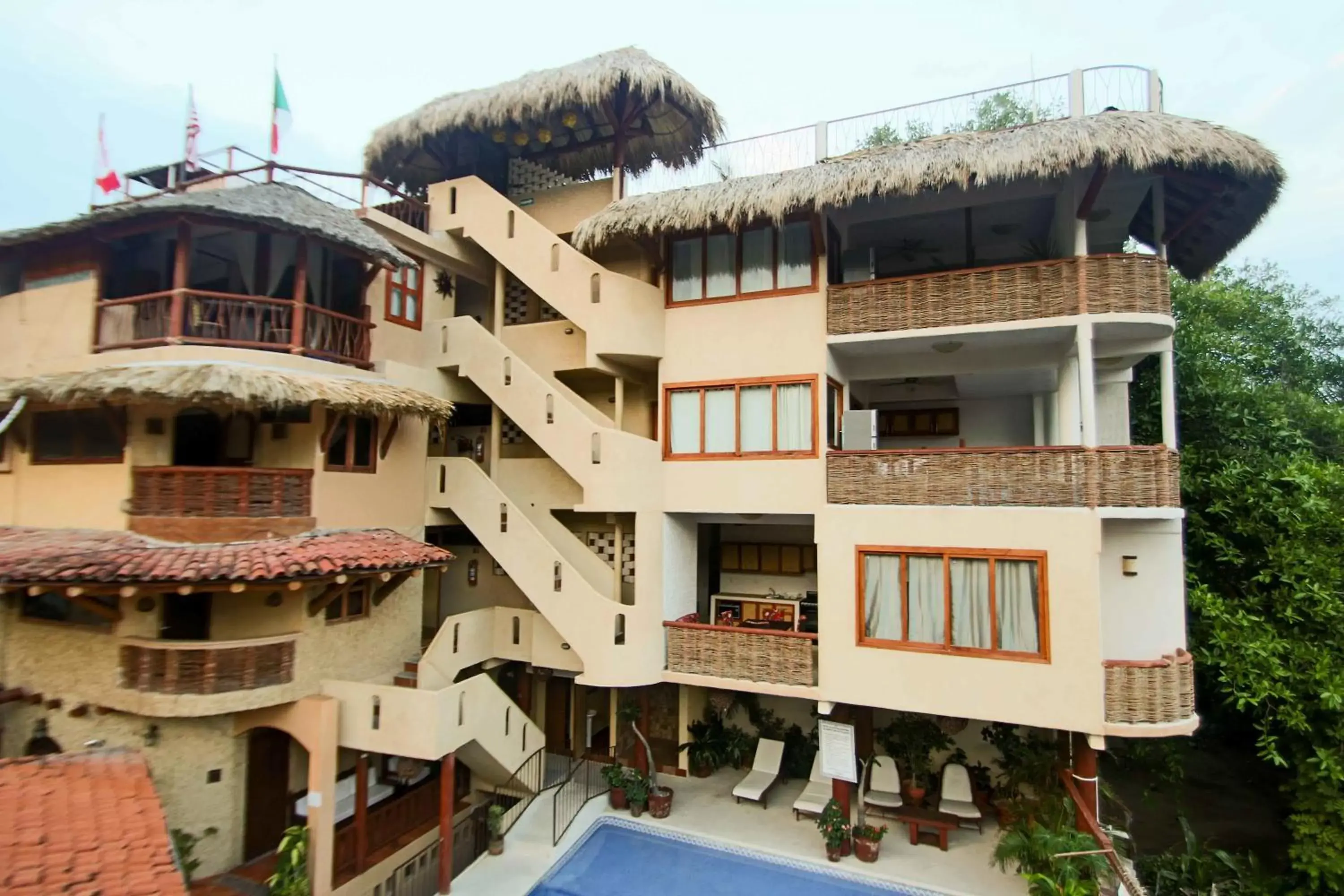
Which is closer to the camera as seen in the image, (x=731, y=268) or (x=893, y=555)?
(x=893, y=555)

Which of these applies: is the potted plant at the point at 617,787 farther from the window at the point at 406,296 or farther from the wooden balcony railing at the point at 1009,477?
the window at the point at 406,296

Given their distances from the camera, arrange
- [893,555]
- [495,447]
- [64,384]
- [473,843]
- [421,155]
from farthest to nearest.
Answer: [421,155]
[495,447]
[473,843]
[893,555]
[64,384]

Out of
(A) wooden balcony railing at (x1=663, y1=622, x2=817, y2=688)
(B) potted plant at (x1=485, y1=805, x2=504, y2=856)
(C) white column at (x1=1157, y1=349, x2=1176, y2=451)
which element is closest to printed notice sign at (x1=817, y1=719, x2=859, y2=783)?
(A) wooden balcony railing at (x1=663, y1=622, x2=817, y2=688)

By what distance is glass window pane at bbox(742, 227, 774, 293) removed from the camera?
42.5 feet

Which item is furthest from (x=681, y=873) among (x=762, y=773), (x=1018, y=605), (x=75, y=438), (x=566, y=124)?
(x=566, y=124)

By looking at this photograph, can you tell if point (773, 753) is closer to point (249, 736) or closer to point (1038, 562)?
point (1038, 562)

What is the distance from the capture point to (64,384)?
10.2 metres

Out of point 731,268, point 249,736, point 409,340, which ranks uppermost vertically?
point 731,268

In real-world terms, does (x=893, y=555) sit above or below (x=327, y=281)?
below

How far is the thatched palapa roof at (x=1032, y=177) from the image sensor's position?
10.3 meters

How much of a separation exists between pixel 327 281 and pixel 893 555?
36.3 ft

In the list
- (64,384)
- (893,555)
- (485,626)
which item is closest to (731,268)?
(893,555)

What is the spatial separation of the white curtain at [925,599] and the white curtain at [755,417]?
3.18 metres

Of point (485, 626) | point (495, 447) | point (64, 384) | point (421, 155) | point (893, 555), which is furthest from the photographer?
point (421, 155)
